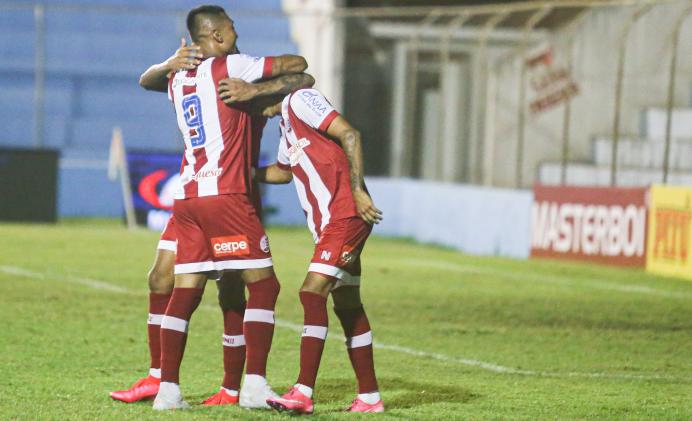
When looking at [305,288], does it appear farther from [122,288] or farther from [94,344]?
[122,288]

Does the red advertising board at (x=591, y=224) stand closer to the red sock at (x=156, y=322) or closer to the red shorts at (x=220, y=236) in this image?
the red sock at (x=156, y=322)

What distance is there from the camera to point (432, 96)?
81.4ft

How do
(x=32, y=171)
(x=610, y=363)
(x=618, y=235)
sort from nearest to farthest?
(x=610, y=363), (x=618, y=235), (x=32, y=171)

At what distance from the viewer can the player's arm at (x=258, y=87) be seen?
21.0 ft

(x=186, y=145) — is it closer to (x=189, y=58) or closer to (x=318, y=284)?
(x=189, y=58)

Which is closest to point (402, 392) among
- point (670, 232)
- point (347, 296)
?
point (347, 296)

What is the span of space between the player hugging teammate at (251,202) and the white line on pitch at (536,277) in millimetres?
7331

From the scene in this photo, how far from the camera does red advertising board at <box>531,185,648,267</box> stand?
52.5ft

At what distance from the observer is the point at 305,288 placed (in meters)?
6.47

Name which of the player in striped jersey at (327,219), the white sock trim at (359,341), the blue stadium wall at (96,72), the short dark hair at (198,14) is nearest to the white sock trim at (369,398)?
the player in striped jersey at (327,219)

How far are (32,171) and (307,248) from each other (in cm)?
503

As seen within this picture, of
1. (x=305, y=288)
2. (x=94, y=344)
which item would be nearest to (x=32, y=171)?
(x=94, y=344)

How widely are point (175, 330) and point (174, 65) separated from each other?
1.27 metres

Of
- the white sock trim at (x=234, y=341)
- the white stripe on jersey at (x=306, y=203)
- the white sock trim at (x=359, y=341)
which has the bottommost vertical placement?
the white sock trim at (x=234, y=341)
